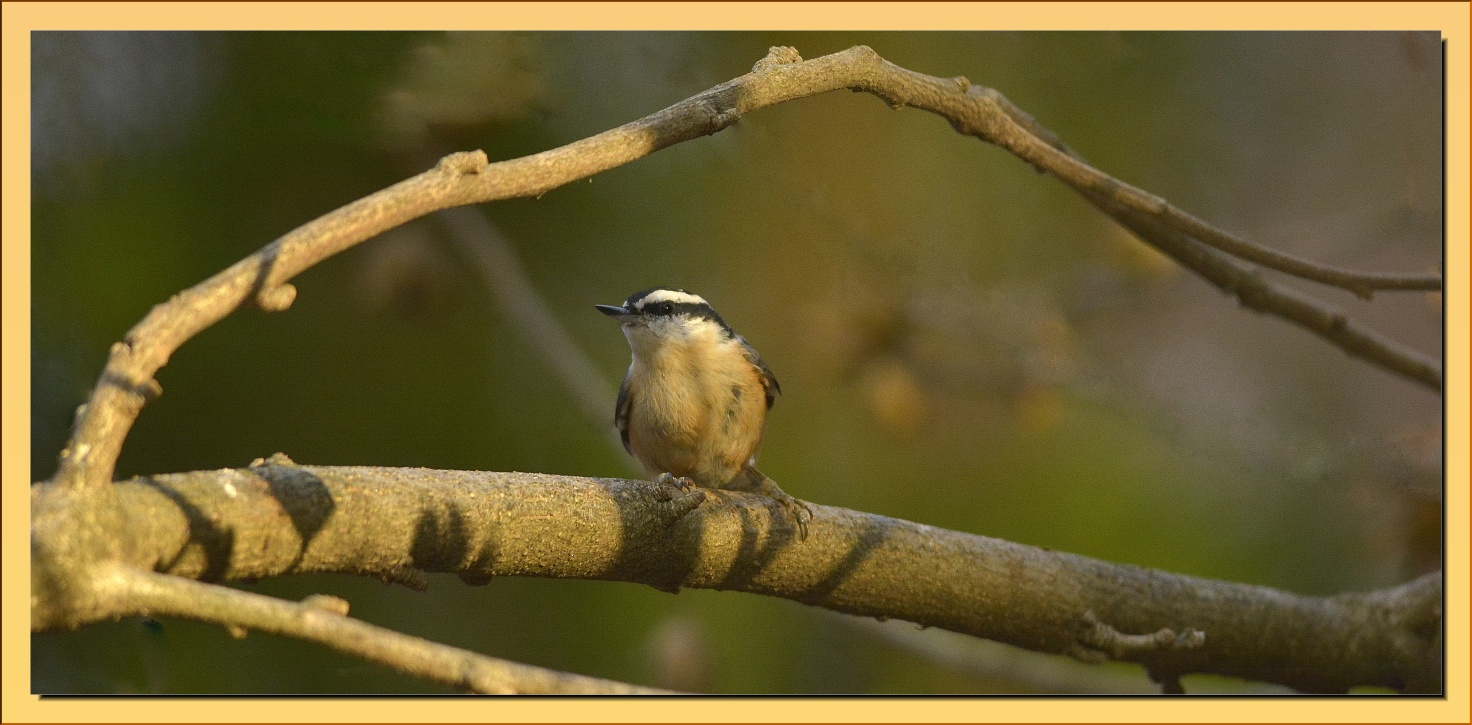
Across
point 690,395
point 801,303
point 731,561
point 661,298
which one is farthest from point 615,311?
point 801,303

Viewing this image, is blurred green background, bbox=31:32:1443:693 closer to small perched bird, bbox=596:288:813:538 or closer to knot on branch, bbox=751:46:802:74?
small perched bird, bbox=596:288:813:538

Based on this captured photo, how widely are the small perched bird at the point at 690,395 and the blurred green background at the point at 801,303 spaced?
1.16 feet

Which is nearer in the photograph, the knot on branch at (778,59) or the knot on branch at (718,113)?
the knot on branch at (718,113)

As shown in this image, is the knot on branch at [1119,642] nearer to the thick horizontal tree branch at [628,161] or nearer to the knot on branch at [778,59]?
the thick horizontal tree branch at [628,161]

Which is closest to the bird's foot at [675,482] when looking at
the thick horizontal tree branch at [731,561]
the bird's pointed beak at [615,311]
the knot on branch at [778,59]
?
the thick horizontal tree branch at [731,561]

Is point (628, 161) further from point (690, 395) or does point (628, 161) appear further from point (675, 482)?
point (690, 395)

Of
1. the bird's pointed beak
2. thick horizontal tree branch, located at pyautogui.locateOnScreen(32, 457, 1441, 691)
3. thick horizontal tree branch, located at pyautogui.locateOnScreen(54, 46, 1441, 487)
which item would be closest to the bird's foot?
thick horizontal tree branch, located at pyautogui.locateOnScreen(32, 457, 1441, 691)

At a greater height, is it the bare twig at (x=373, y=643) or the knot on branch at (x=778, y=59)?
the knot on branch at (x=778, y=59)

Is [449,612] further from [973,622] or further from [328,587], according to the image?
[973,622]

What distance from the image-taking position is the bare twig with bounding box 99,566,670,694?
1.15m

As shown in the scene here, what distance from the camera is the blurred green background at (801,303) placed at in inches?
109

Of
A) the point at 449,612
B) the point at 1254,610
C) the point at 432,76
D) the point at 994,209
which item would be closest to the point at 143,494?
the point at 432,76

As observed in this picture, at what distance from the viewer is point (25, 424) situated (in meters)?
1.92

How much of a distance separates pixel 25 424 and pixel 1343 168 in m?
4.01
